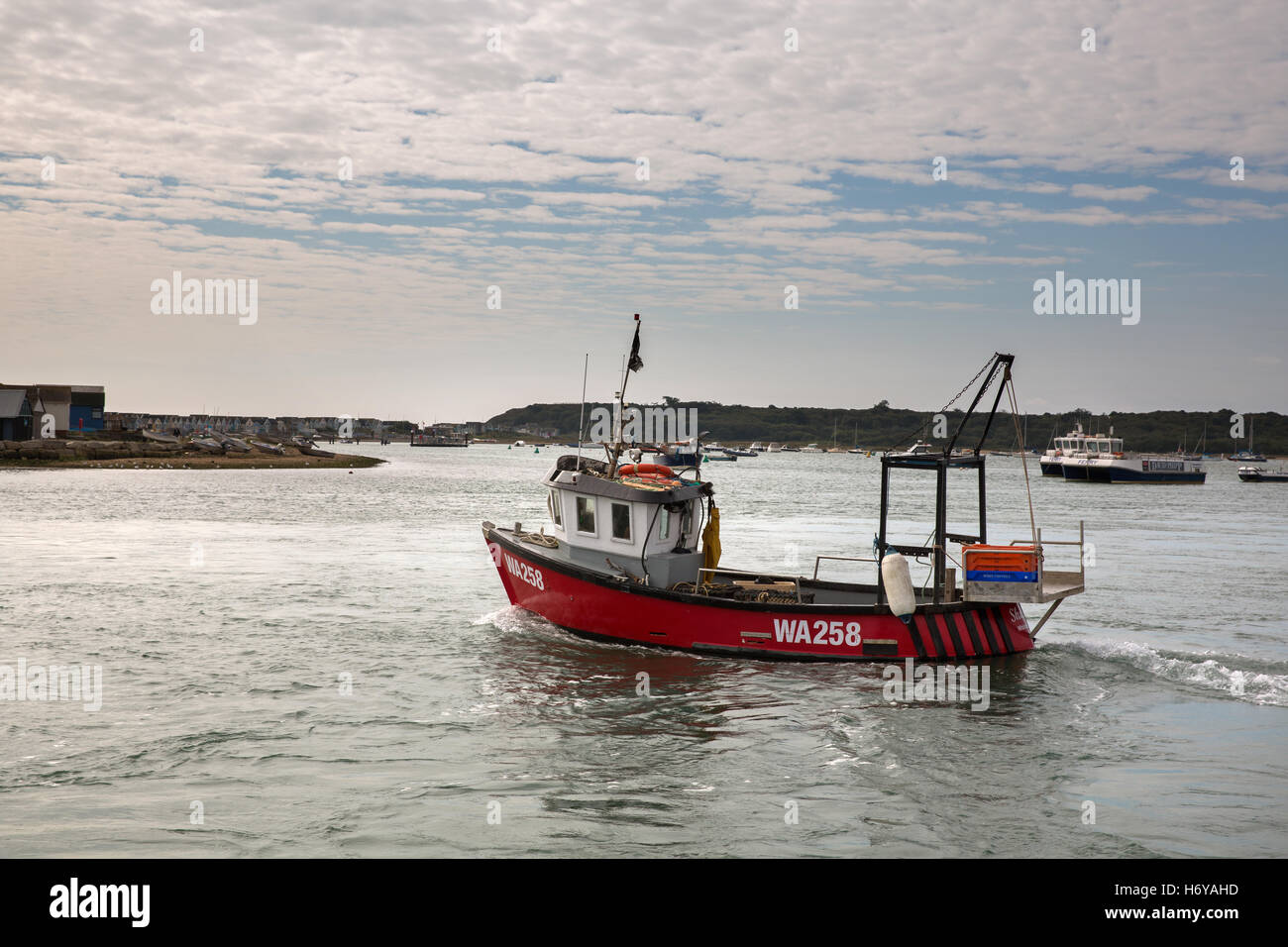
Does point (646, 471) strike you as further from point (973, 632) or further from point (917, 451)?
point (973, 632)

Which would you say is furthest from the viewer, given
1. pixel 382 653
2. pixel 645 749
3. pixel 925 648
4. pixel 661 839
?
pixel 382 653

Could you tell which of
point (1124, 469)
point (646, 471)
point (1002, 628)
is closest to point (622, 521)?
point (646, 471)

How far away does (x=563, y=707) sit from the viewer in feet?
48.6

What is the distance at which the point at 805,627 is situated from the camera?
16750mm

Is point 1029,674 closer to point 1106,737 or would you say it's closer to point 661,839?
point 1106,737

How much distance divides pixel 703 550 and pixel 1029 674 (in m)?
6.11

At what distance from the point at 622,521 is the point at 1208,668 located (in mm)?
10877

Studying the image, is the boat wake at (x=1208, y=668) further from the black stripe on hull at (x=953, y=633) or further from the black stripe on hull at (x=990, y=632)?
the black stripe on hull at (x=953, y=633)

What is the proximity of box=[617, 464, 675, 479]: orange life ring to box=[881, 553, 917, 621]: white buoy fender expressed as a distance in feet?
16.2

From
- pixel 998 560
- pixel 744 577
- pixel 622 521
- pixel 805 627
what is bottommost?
pixel 805 627
